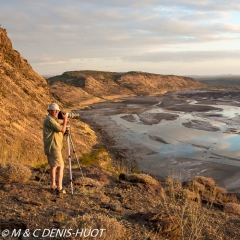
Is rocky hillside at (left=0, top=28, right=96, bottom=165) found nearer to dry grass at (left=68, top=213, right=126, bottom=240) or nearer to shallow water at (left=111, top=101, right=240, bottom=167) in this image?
dry grass at (left=68, top=213, right=126, bottom=240)

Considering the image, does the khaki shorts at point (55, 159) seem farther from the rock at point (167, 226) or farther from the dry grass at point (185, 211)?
the dry grass at point (185, 211)

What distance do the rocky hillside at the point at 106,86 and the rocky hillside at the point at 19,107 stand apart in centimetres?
3295

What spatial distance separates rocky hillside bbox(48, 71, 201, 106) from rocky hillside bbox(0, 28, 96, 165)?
3295 cm

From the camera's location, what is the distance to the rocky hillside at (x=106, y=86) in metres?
69.7

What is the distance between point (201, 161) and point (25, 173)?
14396 millimetres

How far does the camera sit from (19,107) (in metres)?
20.0

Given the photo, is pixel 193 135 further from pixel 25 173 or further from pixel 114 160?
pixel 25 173

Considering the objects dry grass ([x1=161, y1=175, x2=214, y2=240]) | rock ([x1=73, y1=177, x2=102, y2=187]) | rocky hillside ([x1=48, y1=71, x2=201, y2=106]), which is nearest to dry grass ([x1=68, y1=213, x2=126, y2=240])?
dry grass ([x1=161, y1=175, x2=214, y2=240])

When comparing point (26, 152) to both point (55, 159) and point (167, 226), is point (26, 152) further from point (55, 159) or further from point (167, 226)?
point (167, 226)

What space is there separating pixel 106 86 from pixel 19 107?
69564 mm

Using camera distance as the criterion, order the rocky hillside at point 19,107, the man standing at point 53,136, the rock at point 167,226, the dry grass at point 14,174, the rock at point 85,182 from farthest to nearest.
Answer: the rocky hillside at point 19,107, the rock at point 85,182, the dry grass at point 14,174, the man standing at point 53,136, the rock at point 167,226

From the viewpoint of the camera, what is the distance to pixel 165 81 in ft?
376

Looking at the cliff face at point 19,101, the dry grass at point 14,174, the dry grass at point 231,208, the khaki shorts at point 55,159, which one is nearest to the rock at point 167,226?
the khaki shorts at point 55,159

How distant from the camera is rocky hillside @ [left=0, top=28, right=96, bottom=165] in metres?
14.8
